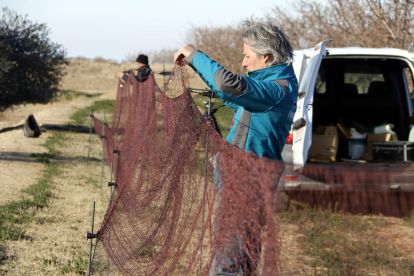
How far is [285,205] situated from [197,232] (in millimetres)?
3324

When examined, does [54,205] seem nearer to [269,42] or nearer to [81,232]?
[81,232]

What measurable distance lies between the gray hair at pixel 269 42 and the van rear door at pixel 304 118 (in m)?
2.52

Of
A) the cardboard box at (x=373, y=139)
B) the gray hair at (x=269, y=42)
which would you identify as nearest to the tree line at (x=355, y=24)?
the cardboard box at (x=373, y=139)

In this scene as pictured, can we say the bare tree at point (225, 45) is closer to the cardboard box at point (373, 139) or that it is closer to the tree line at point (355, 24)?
the tree line at point (355, 24)

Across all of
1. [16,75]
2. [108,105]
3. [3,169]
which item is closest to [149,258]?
[3,169]

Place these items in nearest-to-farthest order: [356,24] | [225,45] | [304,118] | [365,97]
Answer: [304,118] → [365,97] → [356,24] → [225,45]

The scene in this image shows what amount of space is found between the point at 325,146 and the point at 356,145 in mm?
673

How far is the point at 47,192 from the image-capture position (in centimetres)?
631

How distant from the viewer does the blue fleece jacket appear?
86.5 inches

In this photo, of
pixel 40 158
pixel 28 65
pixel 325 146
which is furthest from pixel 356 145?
pixel 28 65

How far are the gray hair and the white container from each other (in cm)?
408

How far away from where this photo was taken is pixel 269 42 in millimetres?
2414

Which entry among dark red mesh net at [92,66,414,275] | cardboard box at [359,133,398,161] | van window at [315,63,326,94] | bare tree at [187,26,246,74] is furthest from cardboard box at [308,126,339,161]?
bare tree at [187,26,246,74]

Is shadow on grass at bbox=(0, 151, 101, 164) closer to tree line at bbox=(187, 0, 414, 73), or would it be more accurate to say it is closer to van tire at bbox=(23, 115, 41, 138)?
van tire at bbox=(23, 115, 41, 138)
